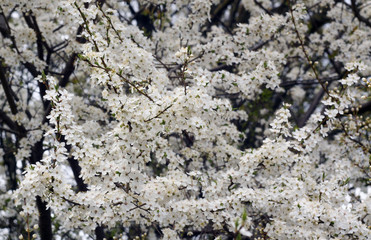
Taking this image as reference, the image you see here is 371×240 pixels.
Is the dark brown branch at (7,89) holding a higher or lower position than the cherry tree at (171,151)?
higher

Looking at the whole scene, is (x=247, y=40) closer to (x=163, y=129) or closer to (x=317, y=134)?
(x=317, y=134)

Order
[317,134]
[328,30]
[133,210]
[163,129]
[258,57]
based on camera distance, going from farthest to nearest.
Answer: [328,30]
[258,57]
[317,134]
[133,210]
[163,129]

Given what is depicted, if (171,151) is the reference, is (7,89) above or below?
above

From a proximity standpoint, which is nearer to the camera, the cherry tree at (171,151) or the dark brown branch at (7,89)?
the cherry tree at (171,151)

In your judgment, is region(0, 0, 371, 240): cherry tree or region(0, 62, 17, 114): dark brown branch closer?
region(0, 0, 371, 240): cherry tree

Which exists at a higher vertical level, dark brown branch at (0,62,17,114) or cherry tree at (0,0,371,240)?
dark brown branch at (0,62,17,114)

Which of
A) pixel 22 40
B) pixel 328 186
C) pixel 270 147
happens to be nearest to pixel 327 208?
pixel 328 186

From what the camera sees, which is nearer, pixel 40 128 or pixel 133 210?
pixel 133 210

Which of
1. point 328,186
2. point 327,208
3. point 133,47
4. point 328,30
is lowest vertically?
point 327,208

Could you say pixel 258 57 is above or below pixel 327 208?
above

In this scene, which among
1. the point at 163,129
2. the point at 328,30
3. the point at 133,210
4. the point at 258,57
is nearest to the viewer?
the point at 163,129

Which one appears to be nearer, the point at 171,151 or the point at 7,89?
the point at 171,151
